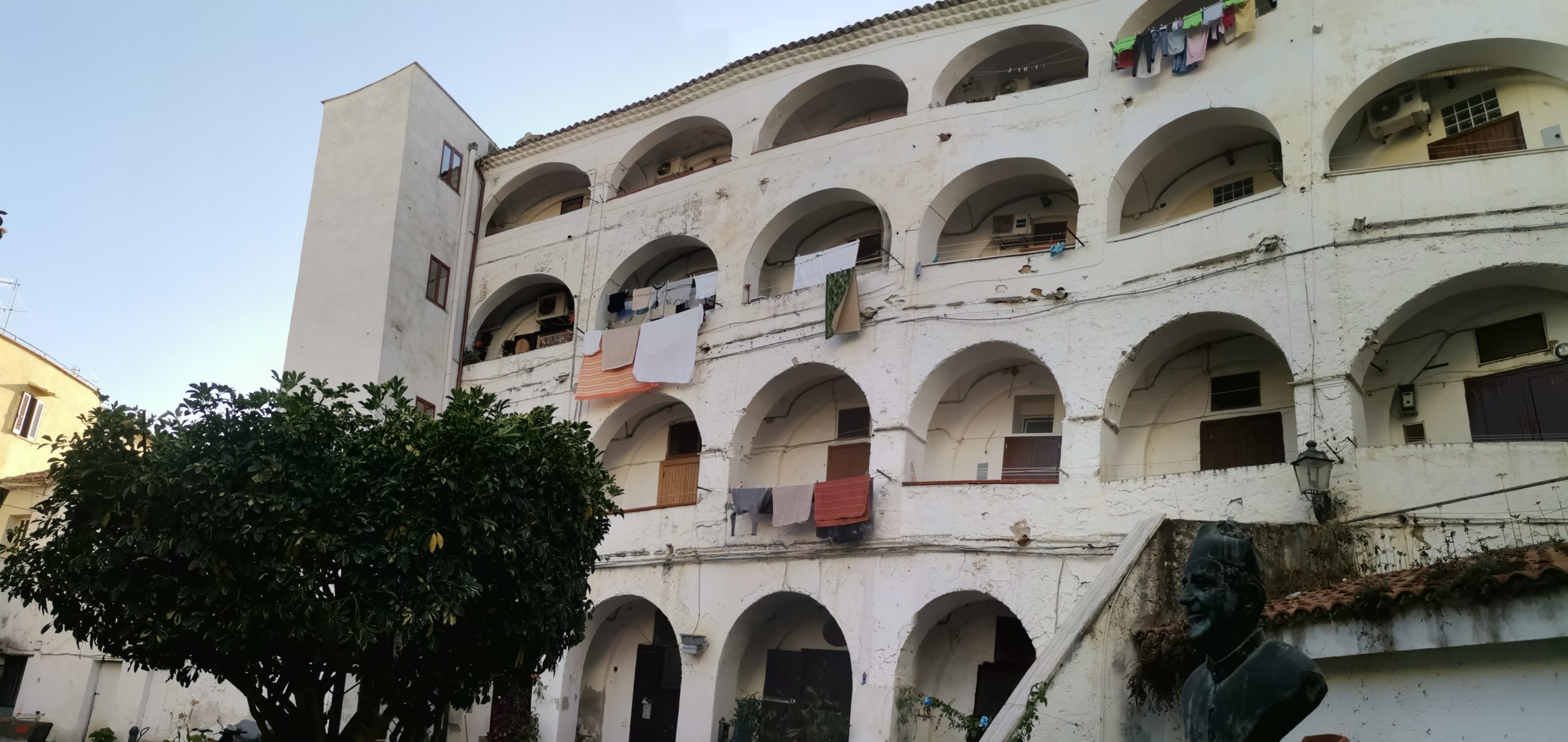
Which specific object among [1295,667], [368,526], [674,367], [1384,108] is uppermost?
[1384,108]

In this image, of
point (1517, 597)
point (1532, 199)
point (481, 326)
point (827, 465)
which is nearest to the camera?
point (1517, 597)

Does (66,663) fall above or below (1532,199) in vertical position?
below

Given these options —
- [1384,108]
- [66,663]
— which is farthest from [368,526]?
[66,663]

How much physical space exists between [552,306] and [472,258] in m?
2.23

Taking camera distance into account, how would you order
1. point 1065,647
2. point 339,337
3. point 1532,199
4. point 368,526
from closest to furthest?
point 1065,647 < point 368,526 < point 1532,199 < point 339,337

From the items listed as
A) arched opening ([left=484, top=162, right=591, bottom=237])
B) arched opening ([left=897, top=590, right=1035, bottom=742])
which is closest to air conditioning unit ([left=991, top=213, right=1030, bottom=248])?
arched opening ([left=897, top=590, right=1035, bottom=742])

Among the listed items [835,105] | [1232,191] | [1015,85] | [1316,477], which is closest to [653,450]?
[835,105]

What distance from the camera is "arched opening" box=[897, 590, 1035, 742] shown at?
17.9 metres

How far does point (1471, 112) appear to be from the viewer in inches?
672

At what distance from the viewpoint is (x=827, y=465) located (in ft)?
70.6

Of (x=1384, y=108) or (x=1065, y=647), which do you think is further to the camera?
(x=1384, y=108)

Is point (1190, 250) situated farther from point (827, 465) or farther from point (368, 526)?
point (368, 526)

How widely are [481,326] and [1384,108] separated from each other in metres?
18.9

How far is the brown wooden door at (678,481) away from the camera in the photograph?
22797 millimetres
